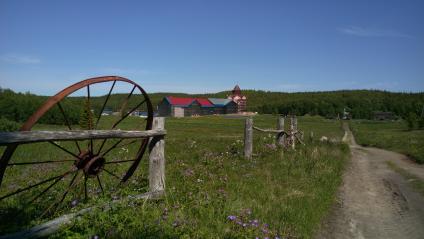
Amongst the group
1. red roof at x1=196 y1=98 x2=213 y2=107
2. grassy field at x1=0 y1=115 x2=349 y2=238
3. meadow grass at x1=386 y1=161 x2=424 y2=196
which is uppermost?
red roof at x1=196 y1=98 x2=213 y2=107

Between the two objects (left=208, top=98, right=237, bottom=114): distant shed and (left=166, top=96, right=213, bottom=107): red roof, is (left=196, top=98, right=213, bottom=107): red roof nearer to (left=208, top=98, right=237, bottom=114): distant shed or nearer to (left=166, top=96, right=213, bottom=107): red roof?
(left=166, top=96, right=213, bottom=107): red roof

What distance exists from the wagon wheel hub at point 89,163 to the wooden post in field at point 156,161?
3.25 ft

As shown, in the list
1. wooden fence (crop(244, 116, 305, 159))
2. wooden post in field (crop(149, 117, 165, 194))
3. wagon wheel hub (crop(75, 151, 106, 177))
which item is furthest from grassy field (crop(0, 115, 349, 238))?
wooden fence (crop(244, 116, 305, 159))

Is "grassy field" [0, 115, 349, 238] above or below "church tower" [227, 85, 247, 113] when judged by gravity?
below

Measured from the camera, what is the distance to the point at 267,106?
15662cm

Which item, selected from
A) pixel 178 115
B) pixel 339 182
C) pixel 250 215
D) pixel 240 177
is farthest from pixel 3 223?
pixel 178 115

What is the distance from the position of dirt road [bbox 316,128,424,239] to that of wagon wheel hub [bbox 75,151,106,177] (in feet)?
12.8

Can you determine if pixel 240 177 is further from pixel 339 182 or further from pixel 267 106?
pixel 267 106

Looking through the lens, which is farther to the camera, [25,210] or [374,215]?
[374,215]

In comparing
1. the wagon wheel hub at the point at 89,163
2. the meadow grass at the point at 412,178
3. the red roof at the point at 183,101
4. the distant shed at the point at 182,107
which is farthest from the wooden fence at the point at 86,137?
the red roof at the point at 183,101

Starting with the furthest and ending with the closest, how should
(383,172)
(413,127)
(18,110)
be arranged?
(413,127), (18,110), (383,172)

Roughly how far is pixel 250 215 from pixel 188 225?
1319 millimetres

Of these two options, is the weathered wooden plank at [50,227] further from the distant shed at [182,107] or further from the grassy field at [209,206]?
the distant shed at [182,107]

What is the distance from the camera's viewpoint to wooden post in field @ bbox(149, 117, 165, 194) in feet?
23.0
